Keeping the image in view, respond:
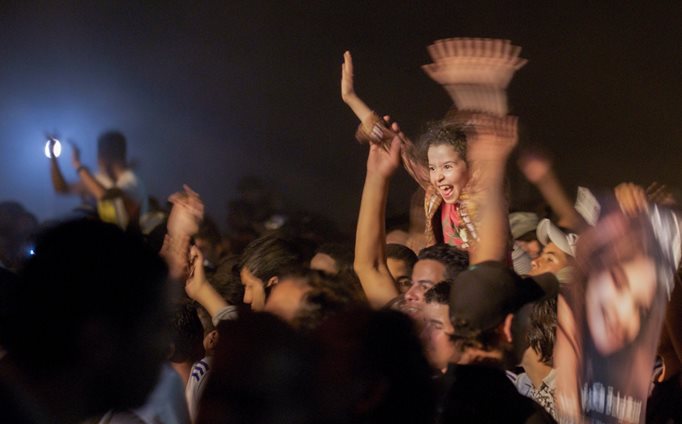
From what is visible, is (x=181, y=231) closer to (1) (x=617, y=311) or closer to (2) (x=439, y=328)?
(2) (x=439, y=328)

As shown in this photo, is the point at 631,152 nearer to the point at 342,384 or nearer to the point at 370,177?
the point at 370,177

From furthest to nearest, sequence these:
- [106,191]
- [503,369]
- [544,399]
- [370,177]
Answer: [106,191], [370,177], [544,399], [503,369]

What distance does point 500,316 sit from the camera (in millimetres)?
2066

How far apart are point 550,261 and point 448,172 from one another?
0.60 metres

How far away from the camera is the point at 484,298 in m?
2.05

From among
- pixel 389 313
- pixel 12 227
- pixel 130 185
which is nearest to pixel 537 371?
pixel 389 313

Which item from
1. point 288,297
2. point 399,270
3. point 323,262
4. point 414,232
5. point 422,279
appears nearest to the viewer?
point 288,297

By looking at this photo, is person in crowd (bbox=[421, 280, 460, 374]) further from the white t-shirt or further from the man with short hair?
the white t-shirt

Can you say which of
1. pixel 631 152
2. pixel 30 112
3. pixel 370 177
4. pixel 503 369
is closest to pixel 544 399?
pixel 503 369

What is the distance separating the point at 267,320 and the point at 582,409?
39.7 inches

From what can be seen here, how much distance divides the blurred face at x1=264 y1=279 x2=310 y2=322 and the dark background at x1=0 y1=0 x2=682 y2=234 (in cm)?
275

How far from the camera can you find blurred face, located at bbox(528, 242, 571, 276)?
332cm

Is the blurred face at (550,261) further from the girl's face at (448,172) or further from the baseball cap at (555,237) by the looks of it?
the girl's face at (448,172)

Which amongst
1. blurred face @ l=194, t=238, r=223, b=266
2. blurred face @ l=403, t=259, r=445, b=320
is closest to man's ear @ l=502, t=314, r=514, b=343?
blurred face @ l=403, t=259, r=445, b=320
